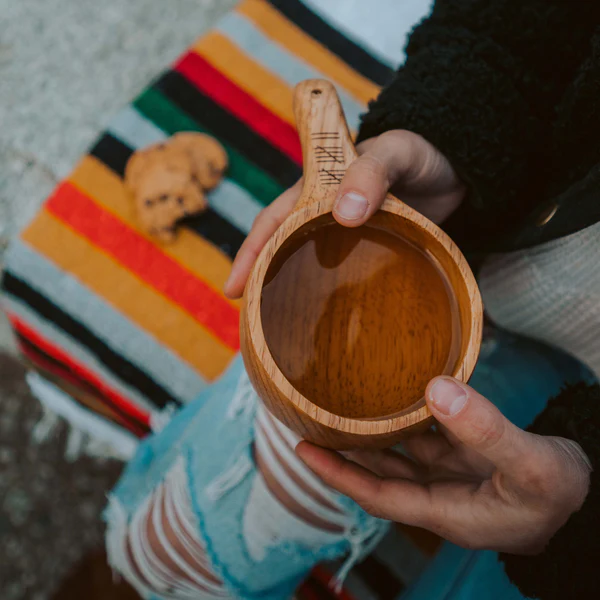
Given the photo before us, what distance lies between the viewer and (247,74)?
96 centimetres

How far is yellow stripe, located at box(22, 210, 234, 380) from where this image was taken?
0.86 meters

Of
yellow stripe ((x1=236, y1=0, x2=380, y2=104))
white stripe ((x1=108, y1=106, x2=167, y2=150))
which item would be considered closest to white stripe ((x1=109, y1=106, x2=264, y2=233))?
white stripe ((x1=108, y1=106, x2=167, y2=150))

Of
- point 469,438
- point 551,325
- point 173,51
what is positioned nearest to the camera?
point 469,438

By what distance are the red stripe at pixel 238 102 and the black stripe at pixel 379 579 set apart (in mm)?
644

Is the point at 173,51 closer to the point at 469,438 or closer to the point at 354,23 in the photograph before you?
the point at 354,23

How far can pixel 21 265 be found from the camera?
87cm

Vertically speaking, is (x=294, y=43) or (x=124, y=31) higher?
(x=294, y=43)

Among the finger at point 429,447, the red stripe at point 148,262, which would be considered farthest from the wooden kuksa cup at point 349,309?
the red stripe at point 148,262

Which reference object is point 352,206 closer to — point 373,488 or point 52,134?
point 373,488

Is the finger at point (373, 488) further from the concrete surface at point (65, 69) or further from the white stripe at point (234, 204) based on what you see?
the concrete surface at point (65, 69)

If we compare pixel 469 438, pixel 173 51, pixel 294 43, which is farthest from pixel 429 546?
pixel 173 51

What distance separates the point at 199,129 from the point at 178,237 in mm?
191

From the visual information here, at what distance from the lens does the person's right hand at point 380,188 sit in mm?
392

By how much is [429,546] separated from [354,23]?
0.87m
